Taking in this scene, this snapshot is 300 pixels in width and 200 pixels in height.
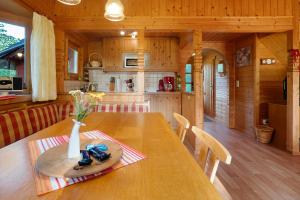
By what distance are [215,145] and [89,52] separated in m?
5.01

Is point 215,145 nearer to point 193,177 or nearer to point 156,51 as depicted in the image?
point 193,177

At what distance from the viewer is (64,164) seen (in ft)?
3.29

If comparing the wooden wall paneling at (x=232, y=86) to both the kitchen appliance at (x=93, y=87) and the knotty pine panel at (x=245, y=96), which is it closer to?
the knotty pine panel at (x=245, y=96)

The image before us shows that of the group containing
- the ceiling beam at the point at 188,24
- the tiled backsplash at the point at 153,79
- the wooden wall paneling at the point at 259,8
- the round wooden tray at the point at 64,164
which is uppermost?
the wooden wall paneling at the point at 259,8

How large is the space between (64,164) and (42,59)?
7.81 ft

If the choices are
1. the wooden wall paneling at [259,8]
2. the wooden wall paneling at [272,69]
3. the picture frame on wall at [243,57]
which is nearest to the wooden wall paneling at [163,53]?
the picture frame on wall at [243,57]

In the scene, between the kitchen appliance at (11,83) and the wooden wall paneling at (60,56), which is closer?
the kitchen appliance at (11,83)

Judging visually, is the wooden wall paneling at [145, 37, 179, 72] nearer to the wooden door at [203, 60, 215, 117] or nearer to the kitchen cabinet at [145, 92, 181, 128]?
the kitchen cabinet at [145, 92, 181, 128]

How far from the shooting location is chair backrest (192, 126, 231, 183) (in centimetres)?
99

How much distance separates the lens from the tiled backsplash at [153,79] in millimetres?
5445

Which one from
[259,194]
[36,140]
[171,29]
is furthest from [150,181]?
[171,29]

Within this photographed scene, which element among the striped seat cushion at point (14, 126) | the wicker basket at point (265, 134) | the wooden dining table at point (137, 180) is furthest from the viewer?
the wicker basket at point (265, 134)

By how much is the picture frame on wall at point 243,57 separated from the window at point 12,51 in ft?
14.5

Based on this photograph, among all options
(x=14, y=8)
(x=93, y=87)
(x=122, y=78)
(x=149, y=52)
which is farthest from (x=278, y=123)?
(x=14, y=8)
